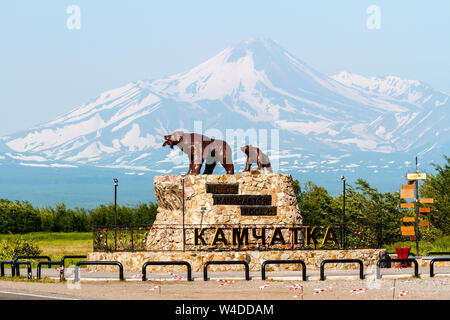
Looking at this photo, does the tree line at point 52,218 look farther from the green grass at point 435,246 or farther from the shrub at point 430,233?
the green grass at point 435,246

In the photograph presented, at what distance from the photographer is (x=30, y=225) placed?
65438mm

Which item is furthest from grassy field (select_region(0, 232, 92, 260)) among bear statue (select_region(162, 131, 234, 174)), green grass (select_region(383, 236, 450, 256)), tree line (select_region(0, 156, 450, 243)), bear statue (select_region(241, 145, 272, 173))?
green grass (select_region(383, 236, 450, 256))

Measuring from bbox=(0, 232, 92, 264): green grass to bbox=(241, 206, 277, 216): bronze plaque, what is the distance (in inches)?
727

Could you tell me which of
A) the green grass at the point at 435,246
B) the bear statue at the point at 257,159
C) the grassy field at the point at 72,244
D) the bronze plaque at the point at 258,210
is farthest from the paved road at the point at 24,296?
the green grass at the point at 435,246

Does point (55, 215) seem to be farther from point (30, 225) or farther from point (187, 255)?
point (187, 255)

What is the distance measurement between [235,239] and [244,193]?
2.29 m

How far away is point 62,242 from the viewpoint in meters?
60.0

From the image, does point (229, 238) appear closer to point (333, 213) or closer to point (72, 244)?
point (72, 244)

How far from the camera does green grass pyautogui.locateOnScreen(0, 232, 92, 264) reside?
2061 inches

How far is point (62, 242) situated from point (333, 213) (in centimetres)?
1890

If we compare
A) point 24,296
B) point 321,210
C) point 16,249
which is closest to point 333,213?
point 321,210

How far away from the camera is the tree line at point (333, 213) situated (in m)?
55.7

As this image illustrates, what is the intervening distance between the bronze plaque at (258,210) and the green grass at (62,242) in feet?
60.6

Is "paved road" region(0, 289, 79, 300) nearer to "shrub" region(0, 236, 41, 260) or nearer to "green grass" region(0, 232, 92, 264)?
"shrub" region(0, 236, 41, 260)
